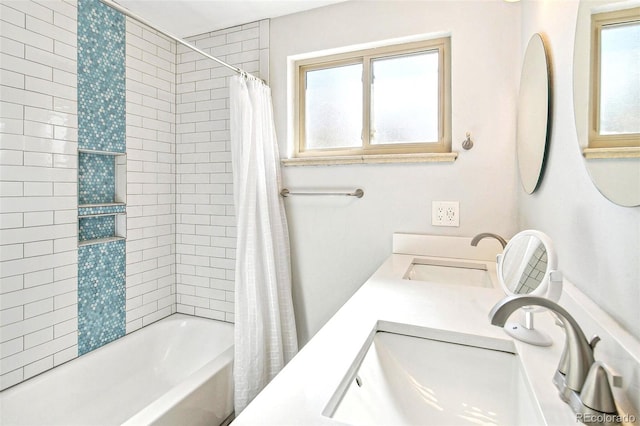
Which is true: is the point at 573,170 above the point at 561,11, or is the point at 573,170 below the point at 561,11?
below

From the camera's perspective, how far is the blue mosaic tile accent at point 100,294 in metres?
1.87

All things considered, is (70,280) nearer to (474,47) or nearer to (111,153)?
(111,153)

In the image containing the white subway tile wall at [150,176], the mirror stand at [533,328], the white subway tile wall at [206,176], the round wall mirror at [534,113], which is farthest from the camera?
the white subway tile wall at [206,176]

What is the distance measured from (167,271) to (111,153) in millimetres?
910

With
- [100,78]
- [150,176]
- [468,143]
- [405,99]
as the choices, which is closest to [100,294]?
[150,176]

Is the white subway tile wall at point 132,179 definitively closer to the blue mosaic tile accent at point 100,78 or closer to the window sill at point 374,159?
the blue mosaic tile accent at point 100,78

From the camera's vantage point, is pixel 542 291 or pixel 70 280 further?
pixel 70 280

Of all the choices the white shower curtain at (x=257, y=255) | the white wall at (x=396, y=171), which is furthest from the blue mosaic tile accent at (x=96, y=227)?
the white wall at (x=396, y=171)

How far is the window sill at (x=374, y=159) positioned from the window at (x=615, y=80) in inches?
38.6

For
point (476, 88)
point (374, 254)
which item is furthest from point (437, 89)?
point (374, 254)

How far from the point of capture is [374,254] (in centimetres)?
189

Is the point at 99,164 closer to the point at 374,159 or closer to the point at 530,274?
the point at 374,159

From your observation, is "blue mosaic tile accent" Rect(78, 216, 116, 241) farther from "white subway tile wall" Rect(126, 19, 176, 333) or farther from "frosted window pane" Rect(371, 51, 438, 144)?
"frosted window pane" Rect(371, 51, 438, 144)

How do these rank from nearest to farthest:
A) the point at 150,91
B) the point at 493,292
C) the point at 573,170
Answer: the point at 573,170 < the point at 493,292 < the point at 150,91
